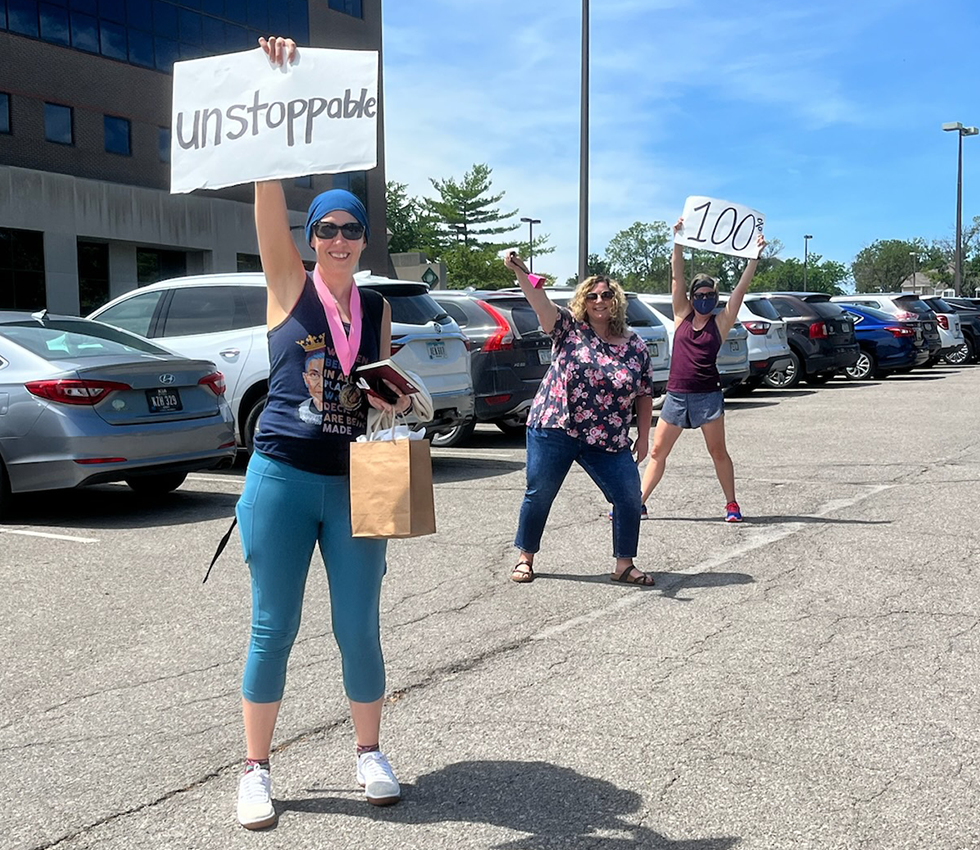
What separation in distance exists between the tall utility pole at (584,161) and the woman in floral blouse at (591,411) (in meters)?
12.8

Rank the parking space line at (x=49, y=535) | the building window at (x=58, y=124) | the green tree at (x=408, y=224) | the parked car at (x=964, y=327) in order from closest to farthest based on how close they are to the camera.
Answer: the parking space line at (x=49, y=535) < the parked car at (x=964, y=327) < the building window at (x=58, y=124) < the green tree at (x=408, y=224)

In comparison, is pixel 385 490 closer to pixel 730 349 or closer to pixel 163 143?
pixel 730 349

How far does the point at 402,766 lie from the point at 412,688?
2.58 ft

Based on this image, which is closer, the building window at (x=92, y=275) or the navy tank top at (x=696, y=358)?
the navy tank top at (x=696, y=358)

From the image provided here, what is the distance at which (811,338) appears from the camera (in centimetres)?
2108

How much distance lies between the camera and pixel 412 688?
15.2 feet

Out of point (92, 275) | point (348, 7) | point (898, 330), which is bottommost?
point (898, 330)

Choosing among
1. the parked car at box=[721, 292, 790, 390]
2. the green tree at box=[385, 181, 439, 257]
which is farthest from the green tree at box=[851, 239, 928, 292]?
the parked car at box=[721, 292, 790, 390]

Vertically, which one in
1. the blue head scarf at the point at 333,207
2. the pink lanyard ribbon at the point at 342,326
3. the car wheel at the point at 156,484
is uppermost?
the blue head scarf at the point at 333,207

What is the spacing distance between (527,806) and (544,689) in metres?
1.09

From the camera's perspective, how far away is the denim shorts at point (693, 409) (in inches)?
322

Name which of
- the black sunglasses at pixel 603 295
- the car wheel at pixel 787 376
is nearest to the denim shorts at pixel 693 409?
the black sunglasses at pixel 603 295

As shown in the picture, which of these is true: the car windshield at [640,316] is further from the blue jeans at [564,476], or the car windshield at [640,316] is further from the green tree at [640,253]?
the green tree at [640,253]

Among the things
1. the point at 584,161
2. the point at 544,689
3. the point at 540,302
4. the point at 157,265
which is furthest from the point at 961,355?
the point at 544,689
